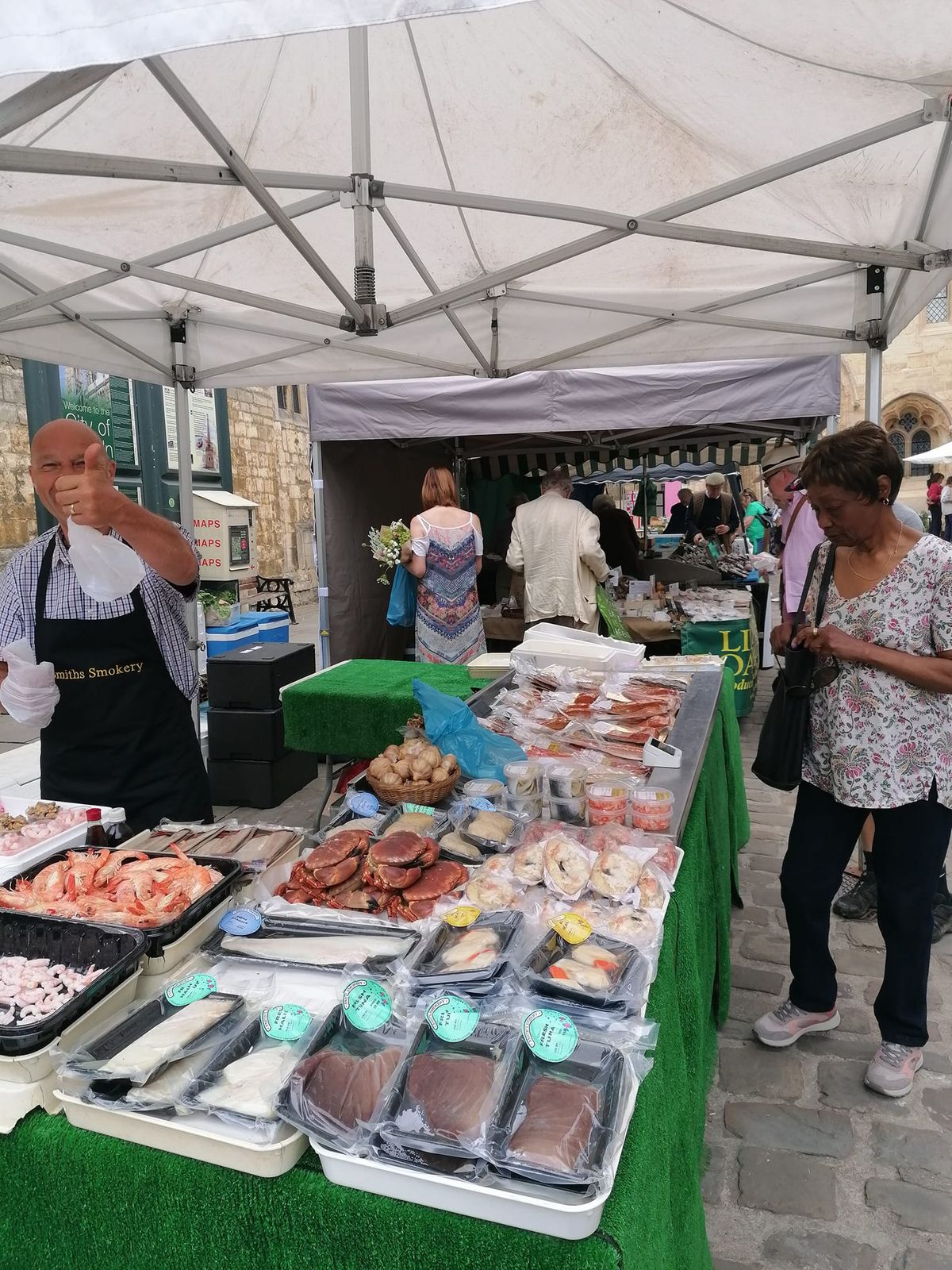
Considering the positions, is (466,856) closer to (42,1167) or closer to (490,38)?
(42,1167)

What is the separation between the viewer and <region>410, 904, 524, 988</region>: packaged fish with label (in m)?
1.36

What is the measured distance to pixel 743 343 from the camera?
4.71 m

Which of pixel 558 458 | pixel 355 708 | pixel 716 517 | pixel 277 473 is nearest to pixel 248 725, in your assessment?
pixel 355 708

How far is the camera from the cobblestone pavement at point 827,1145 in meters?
2.14

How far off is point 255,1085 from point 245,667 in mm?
4477

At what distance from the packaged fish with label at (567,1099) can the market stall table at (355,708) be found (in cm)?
280

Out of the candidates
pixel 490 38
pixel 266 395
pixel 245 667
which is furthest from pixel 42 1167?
pixel 266 395

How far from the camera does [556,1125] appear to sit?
106 centimetres

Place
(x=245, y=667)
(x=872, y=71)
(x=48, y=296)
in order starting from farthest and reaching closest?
1. (x=245, y=667)
2. (x=48, y=296)
3. (x=872, y=71)

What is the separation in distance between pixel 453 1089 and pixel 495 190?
12.3 ft

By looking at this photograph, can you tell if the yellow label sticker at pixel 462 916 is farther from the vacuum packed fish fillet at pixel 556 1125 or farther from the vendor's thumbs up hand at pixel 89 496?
the vendor's thumbs up hand at pixel 89 496

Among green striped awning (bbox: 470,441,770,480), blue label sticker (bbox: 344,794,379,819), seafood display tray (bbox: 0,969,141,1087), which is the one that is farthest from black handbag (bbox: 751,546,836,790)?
green striped awning (bbox: 470,441,770,480)

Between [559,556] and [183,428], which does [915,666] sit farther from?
[183,428]

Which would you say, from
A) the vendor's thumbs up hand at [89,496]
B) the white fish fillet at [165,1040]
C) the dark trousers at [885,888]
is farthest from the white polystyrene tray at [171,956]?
the dark trousers at [885,888]
